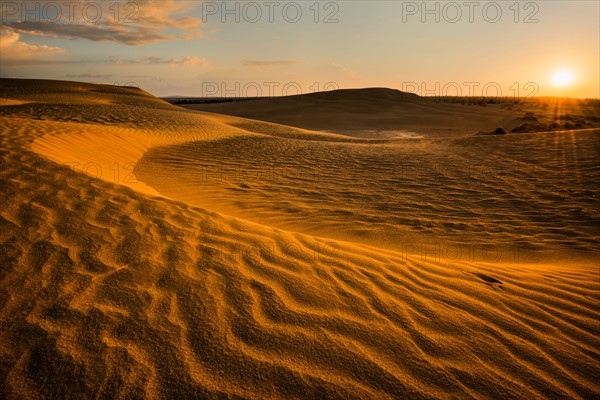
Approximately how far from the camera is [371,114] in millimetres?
37688

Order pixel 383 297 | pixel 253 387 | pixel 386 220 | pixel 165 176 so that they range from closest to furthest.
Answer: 1. pixel 253 387
2. pixel 383 297
3. pixel 386 220
4. pixel 165 176

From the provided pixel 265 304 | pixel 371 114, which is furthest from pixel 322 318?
pixel 371 114

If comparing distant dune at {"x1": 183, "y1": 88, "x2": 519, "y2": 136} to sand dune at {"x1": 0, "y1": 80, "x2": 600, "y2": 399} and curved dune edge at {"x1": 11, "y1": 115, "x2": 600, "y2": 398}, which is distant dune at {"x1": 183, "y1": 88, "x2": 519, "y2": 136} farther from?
curved dune edge at {"x1": 11, "y1": 115, "x2": 600, "y2": 398}

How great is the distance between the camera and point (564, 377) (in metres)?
2.21

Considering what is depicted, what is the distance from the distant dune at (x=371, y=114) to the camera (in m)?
29.2

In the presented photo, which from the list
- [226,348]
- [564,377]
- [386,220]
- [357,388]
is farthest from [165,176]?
[564,377]

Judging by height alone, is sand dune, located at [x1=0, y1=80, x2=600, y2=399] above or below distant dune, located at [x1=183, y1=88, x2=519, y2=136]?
below

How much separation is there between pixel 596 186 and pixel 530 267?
4658 millimetres

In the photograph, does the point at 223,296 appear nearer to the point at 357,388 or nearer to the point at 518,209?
the point at 357,388

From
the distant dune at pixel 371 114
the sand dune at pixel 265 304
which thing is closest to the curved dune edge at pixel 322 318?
the sand dune at pixel 265 304

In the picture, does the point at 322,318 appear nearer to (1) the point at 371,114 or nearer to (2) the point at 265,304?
(2) the point at 265,304

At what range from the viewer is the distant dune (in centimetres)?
2917

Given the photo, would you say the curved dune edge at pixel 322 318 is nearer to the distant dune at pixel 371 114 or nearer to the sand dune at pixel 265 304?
the sand dune at pixel 265 304

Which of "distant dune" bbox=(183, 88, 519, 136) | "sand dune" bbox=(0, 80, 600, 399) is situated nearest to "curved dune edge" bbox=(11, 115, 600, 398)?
"sand dune" bbox=(0, 80, 600, 399)
